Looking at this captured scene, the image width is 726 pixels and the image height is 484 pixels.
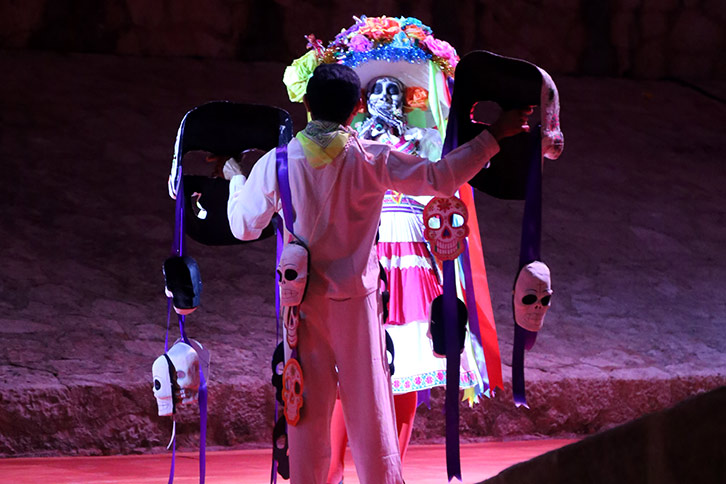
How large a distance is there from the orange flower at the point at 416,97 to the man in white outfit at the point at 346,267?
109cm

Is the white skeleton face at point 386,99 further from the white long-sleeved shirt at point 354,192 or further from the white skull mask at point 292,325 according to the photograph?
the white skull mask at point 292,325

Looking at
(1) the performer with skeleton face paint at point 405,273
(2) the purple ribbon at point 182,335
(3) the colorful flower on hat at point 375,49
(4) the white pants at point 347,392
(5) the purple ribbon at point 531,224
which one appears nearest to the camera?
(4) the white pants at point 347,392

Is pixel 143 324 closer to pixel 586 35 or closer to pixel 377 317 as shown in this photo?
pixel 377 317

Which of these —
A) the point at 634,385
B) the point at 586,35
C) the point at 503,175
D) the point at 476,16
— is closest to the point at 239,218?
the point at 503,175

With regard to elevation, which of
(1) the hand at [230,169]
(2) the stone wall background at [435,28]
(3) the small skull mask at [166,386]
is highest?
(2) the stone wall background at [435,28]

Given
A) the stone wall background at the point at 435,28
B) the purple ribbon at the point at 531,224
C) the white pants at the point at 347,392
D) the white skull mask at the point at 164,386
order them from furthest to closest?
the stone wall background at the point at 435,28
the white skull mask at the point at 164,386
the purple ribbon at the point at 531,224
the white pants at the point at 347,392

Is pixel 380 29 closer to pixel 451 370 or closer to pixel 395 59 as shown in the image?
pixel 395 59

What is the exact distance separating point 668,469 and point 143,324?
4.47 m

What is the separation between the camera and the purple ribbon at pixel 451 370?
326 cm

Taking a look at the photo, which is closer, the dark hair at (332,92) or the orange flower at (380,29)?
the dark hair at (332,92)

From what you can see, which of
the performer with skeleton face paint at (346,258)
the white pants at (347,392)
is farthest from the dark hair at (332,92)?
the white pants at (347,392)

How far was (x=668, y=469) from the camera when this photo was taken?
155cm

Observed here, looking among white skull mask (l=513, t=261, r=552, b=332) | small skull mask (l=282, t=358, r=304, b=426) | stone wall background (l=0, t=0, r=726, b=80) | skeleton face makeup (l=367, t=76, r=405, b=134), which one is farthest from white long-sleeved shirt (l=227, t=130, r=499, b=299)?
stone wall background (l=0, t=0, r=726, b=80)

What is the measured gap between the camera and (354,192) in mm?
3010
